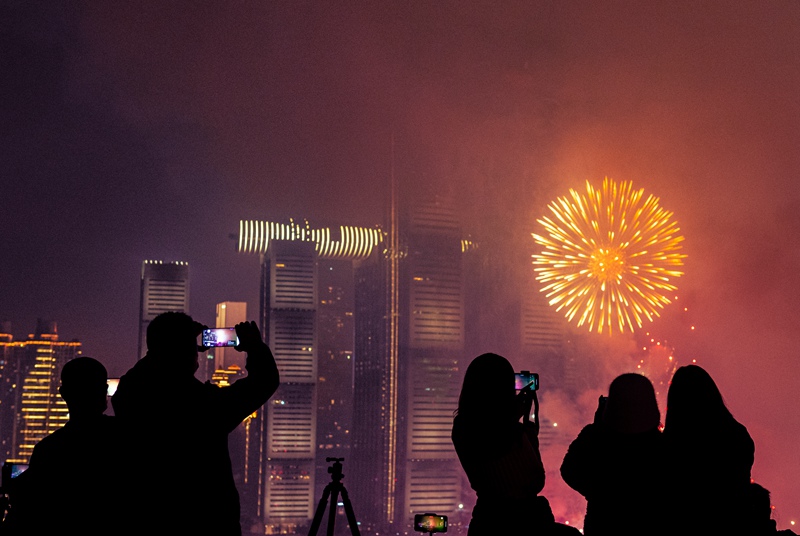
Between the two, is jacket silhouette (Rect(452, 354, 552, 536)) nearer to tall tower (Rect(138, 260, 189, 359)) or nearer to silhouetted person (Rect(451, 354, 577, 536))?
silhouetted person (Rect(451, 354, 577, 536))

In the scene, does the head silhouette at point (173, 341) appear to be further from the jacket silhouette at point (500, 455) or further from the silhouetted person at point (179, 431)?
the jacket silhouette at point (500, 455)

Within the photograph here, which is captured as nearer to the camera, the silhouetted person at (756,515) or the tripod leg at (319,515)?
the silhouetted person at (756,515)

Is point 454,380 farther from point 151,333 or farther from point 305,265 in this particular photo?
point 151,333

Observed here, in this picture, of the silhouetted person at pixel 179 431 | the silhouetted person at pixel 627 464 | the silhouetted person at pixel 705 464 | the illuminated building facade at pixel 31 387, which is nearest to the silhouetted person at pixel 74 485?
the silhouetted person at pixel 179 431

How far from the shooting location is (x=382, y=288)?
3231 inches

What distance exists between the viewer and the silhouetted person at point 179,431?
8.88 feet

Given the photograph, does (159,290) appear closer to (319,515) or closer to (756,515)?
(319,515)

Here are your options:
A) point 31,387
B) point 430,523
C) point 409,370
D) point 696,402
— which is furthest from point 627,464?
point 409,370

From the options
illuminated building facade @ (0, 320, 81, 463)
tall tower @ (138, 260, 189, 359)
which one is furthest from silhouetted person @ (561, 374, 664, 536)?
tall tower @ (138, 260, 189, 359)

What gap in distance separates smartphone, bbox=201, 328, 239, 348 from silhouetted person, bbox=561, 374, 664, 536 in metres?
2.60

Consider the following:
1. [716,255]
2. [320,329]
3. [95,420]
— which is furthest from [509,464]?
[320,329]

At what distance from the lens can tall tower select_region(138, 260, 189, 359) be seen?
68.9 meters

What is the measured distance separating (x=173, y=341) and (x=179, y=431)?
0.32 meters

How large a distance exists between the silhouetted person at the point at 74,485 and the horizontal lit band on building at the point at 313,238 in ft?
263
